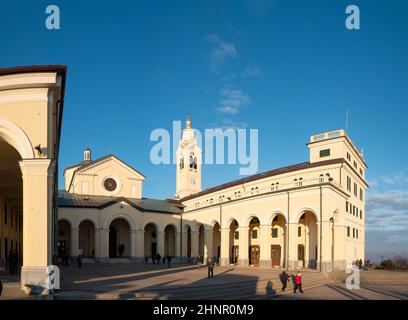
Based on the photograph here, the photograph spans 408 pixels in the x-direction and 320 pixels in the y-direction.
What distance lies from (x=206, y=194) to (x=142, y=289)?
37.3 metres

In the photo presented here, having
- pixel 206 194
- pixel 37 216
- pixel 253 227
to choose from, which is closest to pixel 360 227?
pixel 253 227

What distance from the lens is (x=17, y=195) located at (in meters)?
32.7

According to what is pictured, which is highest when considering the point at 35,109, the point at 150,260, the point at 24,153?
the point at 35,109

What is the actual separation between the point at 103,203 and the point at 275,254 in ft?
67.6

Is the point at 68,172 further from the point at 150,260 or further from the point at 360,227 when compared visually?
the point at 360,227

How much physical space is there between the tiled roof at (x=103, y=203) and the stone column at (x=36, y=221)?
98.1 ft

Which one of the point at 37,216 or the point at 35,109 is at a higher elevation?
the point at 35,109

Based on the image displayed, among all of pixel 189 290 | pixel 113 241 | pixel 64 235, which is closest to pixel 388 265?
pixel 189 290

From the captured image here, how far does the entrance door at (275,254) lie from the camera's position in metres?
40.9

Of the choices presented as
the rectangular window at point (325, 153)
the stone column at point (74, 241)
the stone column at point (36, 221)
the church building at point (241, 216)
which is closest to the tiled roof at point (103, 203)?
the church building at point (241, 216)

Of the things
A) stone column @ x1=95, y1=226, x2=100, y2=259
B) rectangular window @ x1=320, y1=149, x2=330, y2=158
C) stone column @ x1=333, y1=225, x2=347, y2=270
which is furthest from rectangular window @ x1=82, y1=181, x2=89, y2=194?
stone column @ x1=333, y1=225, x2=347, y2=270

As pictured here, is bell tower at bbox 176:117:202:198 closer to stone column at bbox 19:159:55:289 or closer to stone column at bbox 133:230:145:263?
stone column at bbox 133:230:145:263

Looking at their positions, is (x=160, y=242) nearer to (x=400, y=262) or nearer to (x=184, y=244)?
(x=184, y=244)
